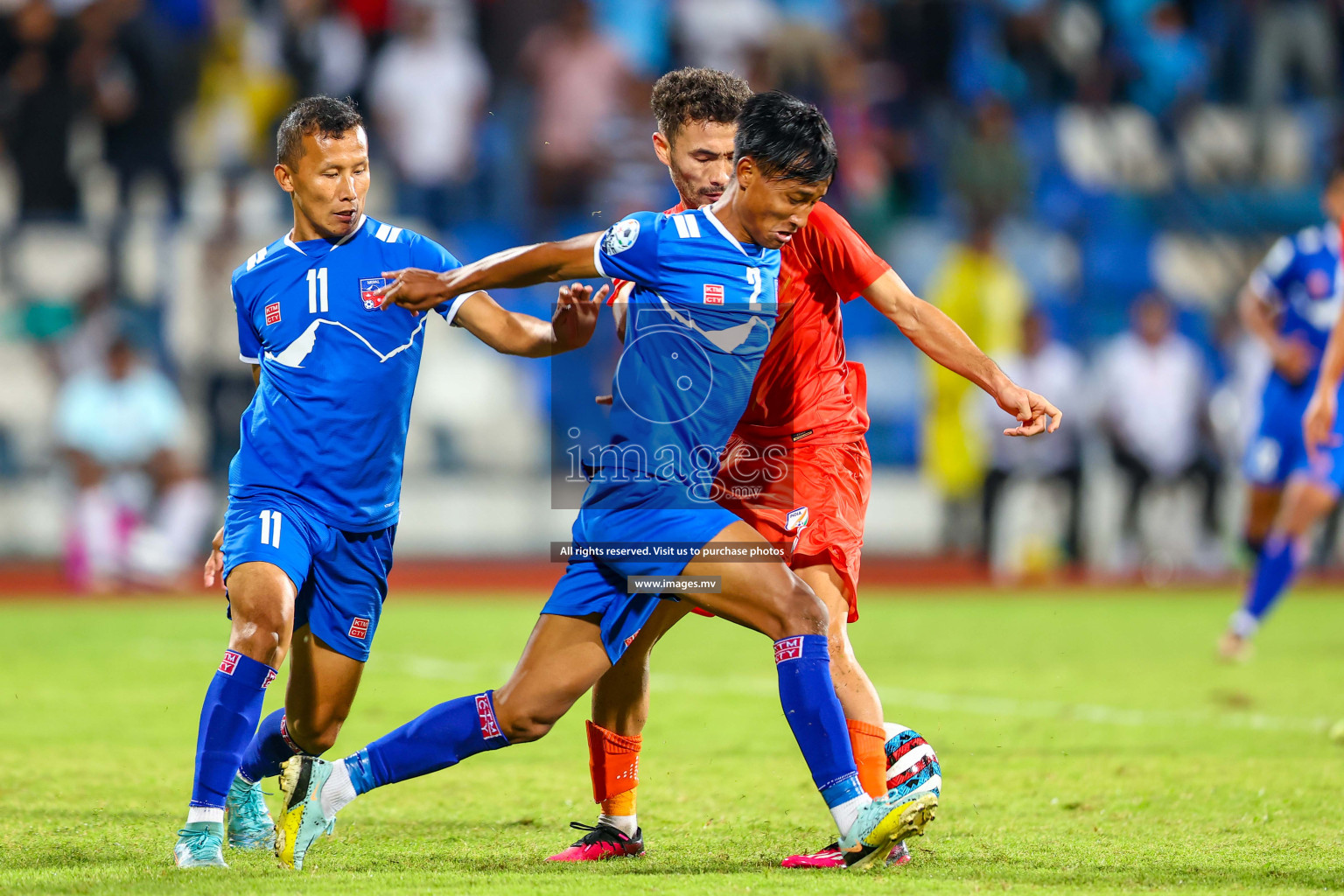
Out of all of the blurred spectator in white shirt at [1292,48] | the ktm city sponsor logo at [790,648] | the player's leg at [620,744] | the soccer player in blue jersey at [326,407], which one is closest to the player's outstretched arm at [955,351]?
the ktm city sponsor logo at [790,648]

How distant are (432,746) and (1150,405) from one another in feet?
39.1

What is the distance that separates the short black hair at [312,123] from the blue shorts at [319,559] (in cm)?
110

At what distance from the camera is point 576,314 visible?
15.3ft

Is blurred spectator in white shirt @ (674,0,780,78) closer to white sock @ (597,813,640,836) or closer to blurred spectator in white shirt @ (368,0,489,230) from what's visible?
blurred spectator in white shirt @ (368,0,489,230)

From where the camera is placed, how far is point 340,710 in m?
4.93

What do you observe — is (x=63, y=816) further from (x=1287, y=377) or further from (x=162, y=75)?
(x=162, y=75)

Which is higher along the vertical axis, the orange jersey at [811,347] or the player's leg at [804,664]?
the orange jersey at [811,347]

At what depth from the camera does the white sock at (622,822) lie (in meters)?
4.85

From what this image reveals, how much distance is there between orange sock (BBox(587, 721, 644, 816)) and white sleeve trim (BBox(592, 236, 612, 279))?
57.5 inches

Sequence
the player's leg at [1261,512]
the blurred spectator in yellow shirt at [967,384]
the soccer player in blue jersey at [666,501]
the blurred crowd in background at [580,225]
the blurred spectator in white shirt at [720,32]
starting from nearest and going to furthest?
the soccer player in blue jersey at [666,501] → the player's leg at [1261,512] → the blurred crowd in background at [580,225] → the blurred spectator in yellow shirt at [967,384] → the blurred spectator in white shirt at [720,32]

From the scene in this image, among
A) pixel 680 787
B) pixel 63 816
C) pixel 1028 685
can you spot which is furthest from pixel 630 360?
pixel 1028 685

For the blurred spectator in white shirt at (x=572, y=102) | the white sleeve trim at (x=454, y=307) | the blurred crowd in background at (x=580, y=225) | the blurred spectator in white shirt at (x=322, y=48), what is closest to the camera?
the white sleeve trim at (x=454, y=307)

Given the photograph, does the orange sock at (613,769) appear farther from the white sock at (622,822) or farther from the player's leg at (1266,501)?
the player's leg at (1266,501)

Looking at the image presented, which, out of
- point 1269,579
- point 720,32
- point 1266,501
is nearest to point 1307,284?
point 1266,501
